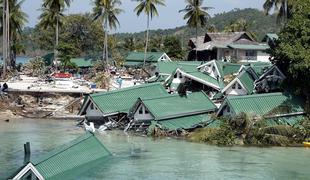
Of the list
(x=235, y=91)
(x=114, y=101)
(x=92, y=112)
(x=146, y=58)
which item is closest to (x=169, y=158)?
(x=114, y=101)

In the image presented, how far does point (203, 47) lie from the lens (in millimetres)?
84438

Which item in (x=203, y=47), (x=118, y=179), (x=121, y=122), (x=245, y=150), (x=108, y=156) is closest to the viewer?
(x=118, y=179)

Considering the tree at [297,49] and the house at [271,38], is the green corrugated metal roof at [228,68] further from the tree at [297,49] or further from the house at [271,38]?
the tree at [297,49]

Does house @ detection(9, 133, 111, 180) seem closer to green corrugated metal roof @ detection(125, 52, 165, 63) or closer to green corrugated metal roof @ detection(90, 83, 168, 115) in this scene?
green corrugated metal roof @ detection(90, 83, 168, 115)

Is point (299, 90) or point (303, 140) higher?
point (299, 90)

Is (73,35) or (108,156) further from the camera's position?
(73,35)

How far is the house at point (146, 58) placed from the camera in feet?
296

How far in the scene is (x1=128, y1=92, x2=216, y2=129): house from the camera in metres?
42.7

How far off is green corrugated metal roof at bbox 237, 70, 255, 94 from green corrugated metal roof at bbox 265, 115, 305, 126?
8.65 m

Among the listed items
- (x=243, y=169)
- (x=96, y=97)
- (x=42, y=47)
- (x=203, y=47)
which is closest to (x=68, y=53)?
(x=203, y=47)

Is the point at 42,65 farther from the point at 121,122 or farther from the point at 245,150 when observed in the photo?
the point at 245,150

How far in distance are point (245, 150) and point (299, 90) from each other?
8.15 metres

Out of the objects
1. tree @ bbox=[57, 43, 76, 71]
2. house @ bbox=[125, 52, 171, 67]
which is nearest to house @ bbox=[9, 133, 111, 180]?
tree @ bbox=[57, 43, 76, 71]

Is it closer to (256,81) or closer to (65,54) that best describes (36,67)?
(65,54)
